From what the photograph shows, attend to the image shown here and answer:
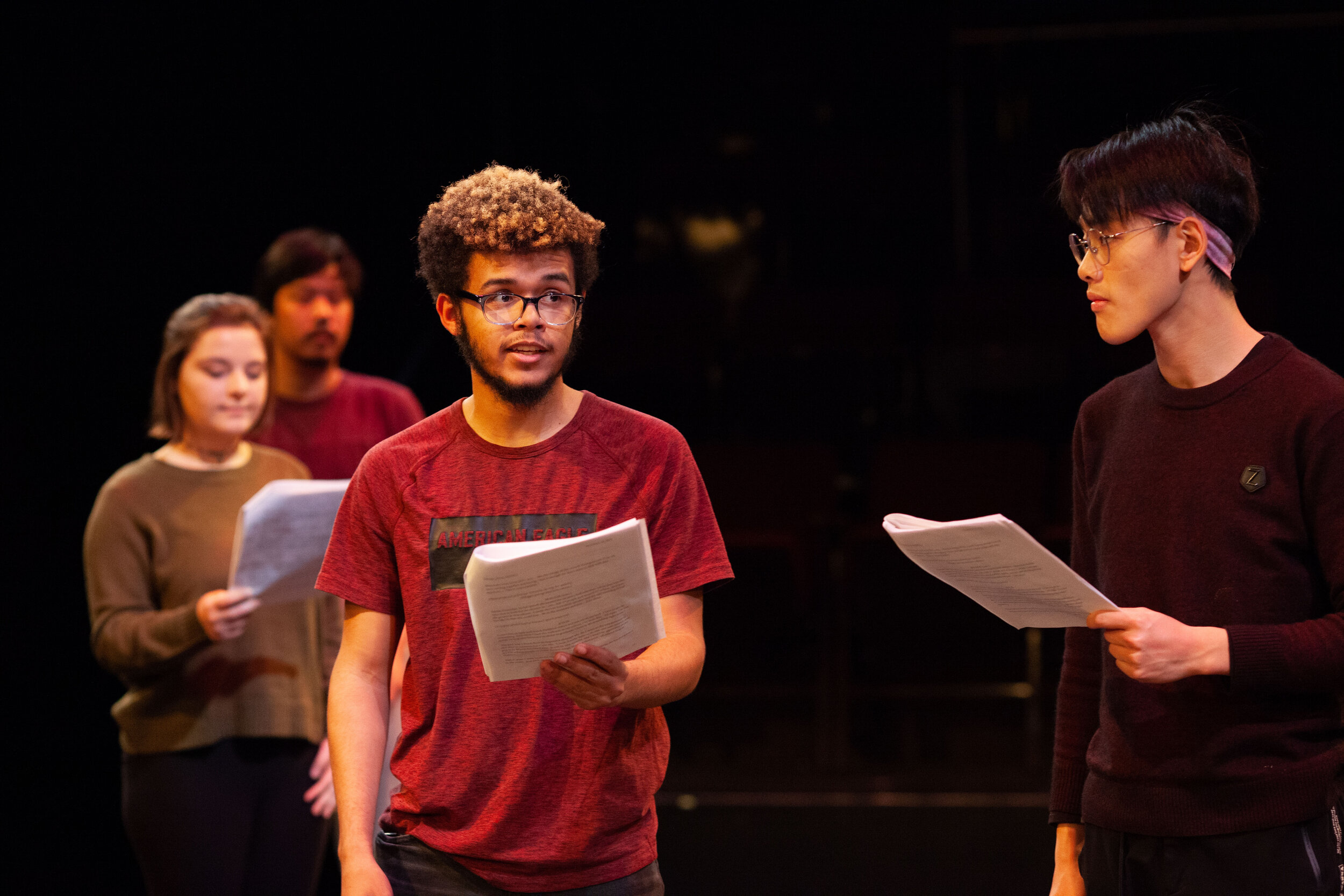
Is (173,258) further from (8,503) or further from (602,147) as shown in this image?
(602,147)

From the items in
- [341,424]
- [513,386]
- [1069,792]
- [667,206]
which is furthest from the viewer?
[667,206]

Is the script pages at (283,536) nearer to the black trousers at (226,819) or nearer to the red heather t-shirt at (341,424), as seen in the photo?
the black trousers at (226,819)

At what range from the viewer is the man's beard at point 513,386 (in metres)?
1.51

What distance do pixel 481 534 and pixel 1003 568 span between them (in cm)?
61

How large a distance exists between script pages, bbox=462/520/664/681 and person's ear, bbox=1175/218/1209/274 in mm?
791

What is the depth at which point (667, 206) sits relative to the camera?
232 inches

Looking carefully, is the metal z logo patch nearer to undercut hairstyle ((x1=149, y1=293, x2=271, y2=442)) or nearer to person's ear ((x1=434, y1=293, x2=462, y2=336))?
person's ear ((x1=434, y1=293, x2=462, y2=336))

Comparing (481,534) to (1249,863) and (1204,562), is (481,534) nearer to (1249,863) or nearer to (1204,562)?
(1204,562)

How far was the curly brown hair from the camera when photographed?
1519 mm

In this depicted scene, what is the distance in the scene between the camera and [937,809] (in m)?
3.67

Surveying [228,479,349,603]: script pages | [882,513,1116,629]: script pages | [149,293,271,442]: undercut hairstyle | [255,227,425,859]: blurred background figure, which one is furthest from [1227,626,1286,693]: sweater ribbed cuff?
[255,227,425,859]: blurred background figure

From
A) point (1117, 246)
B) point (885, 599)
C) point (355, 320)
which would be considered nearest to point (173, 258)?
point (355, 320)

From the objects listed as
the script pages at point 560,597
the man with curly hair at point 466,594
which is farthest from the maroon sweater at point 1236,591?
the script pages at point 560,597

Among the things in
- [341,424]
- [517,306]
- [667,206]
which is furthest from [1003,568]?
[667,206]
